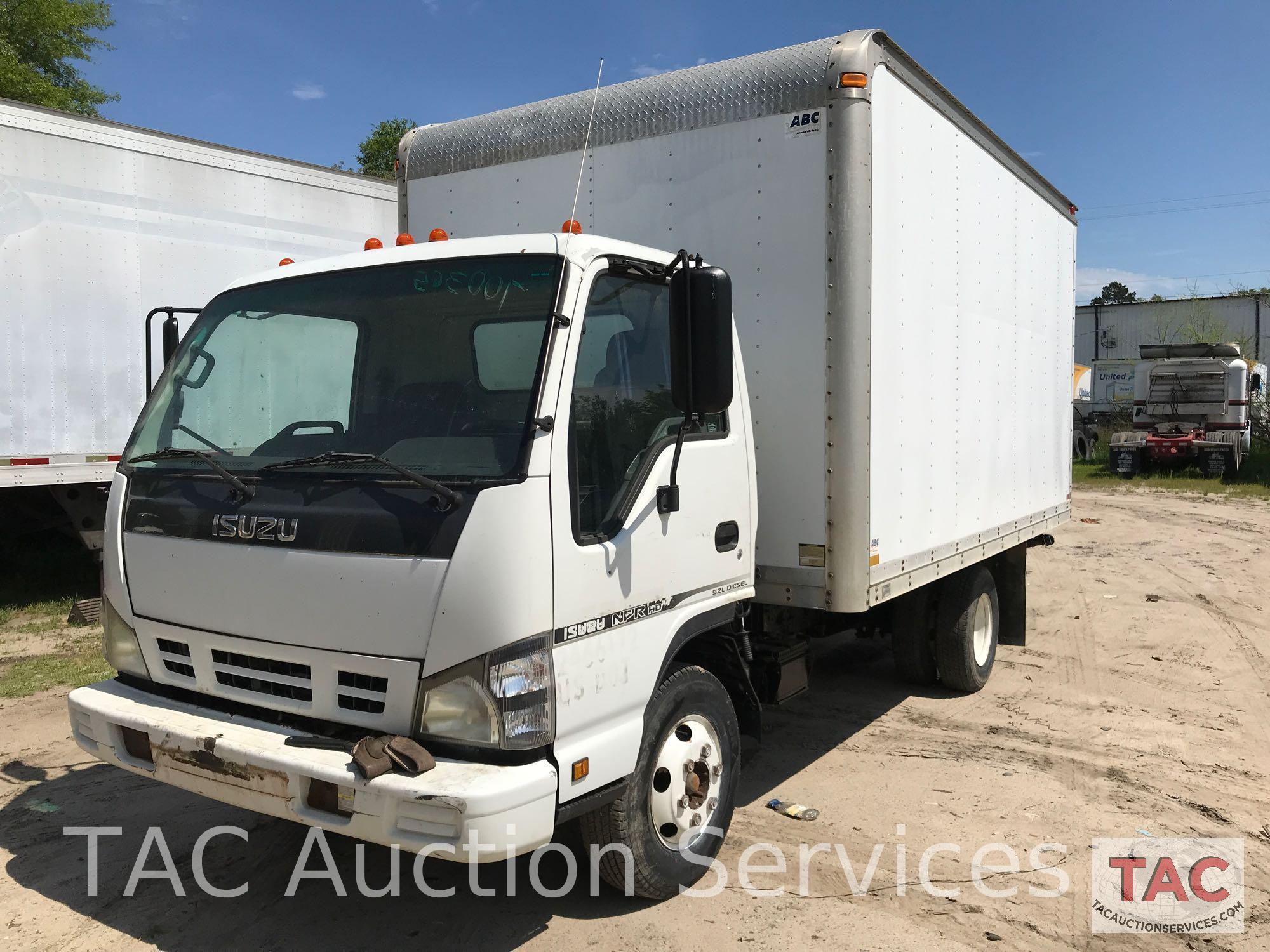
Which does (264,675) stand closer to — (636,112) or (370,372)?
(370,372)

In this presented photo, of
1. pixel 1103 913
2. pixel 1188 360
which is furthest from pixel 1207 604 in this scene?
pixel 1188 360

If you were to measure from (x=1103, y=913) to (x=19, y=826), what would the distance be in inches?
185

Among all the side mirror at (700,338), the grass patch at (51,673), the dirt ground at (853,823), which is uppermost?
the side mirror at (700,338)

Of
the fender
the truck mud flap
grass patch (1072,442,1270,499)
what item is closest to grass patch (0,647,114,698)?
Answer: the fender

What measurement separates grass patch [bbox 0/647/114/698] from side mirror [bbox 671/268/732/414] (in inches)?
→ 204

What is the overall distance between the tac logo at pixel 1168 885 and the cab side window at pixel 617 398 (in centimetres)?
249

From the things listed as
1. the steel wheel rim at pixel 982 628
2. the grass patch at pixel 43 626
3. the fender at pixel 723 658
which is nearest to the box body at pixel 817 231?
the fender at pixel 723 658

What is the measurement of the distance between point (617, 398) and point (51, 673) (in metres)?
5.68

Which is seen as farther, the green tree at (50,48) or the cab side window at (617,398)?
the green tree at (50,48)

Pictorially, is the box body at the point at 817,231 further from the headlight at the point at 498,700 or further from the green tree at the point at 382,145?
the green tree at the point at 382,145

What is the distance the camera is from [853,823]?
4613mm

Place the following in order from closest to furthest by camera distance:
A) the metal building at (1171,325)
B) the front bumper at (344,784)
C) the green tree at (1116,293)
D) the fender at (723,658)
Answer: the front bumper at (344,784)
the fender at (723,658)
the metal building at (1171,325)
the green tree at (1116,293)

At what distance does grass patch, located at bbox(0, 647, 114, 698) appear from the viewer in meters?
6.65

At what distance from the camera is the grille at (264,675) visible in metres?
3.21
